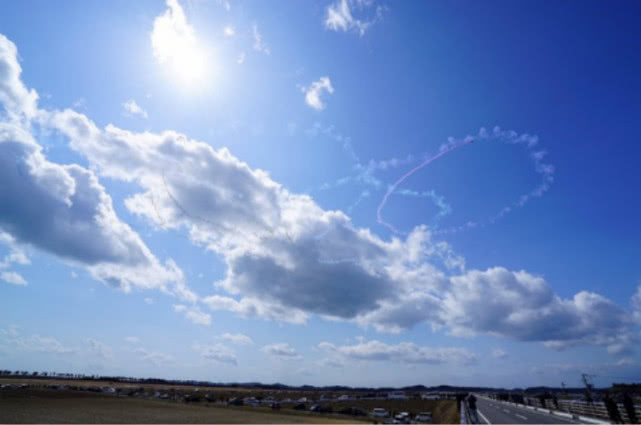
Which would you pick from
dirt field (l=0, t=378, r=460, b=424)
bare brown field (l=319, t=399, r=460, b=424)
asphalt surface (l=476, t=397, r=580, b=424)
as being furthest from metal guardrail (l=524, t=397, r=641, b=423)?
bare brown field (l=319, t=399, r=460, b=424)

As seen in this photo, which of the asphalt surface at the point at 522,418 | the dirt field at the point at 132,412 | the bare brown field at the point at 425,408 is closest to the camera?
the asphalt surface at the point at 522,418

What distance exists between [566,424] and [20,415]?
6234 centimetres

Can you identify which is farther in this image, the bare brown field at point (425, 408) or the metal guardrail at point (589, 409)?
the bare brown field at point (425, 408)

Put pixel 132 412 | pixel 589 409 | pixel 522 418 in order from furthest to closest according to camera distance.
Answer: pixel 132 412 < pixel 522 418 < pixel 589 409

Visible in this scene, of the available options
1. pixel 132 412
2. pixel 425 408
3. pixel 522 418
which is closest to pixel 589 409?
pixel 522 418

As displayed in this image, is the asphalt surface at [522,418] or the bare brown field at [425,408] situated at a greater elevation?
the asphalt surface at [522,418]

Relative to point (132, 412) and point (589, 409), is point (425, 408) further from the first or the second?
point (132, 412)

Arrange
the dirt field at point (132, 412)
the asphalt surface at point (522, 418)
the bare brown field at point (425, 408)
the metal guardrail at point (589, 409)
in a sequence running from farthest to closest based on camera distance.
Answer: the bare brown field at point (425, 408)
the dirt field at point (132, 412)
the asphalt surface at point (522, 418)
the metal guardrail at point (589, 409)

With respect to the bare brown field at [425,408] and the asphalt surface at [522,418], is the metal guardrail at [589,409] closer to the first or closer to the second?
the asphalt surface at [522,418]

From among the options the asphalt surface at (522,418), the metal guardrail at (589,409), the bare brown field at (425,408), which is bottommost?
the bare brown field at (425,408)

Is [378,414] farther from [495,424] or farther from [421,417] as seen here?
[495,424]

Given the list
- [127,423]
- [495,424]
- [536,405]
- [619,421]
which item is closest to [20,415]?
[127,423]

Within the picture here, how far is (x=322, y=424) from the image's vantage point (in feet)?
155

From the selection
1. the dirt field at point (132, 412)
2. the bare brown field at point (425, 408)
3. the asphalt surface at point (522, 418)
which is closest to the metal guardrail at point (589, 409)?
the asphalt surface at point (522, 418)
